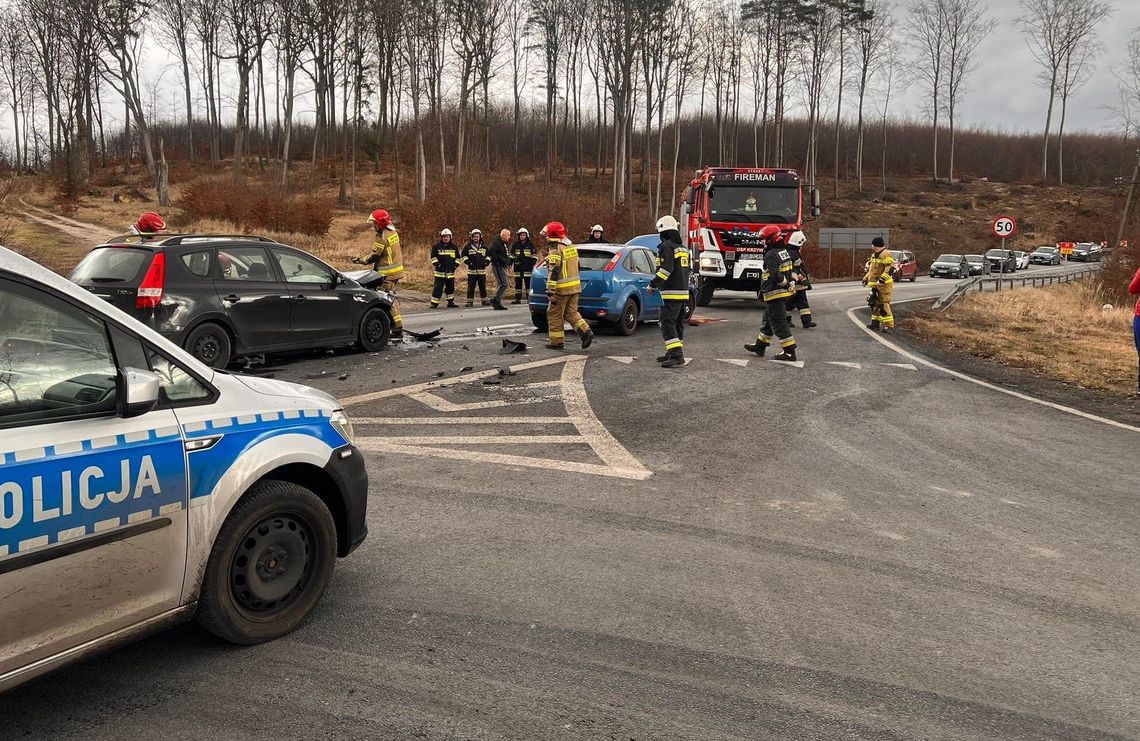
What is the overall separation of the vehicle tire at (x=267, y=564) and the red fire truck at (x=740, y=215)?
652 inches

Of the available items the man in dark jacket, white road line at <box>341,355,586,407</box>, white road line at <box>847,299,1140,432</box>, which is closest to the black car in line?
white road line at <box>847,299,1140,432</box>

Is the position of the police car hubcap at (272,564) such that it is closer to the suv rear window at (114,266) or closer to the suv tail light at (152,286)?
the suv tail light at (152,286)

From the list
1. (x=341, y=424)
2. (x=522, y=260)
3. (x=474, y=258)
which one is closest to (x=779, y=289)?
(x=341, y=424)

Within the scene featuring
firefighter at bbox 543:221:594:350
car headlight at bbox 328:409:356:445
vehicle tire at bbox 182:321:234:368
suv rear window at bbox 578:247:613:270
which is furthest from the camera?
suv rear window at bbox 578:247:613:270

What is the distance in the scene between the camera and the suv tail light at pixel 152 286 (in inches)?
352

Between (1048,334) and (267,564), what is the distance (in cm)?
1791

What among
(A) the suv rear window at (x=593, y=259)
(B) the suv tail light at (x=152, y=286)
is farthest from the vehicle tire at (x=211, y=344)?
(A) the suv rear window at (x=593, y=259)

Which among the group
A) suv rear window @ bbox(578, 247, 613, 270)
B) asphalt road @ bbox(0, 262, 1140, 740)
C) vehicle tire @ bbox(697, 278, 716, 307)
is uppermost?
suv rear window @ bbox(578, 247, 613, 270)

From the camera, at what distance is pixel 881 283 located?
54.5ft

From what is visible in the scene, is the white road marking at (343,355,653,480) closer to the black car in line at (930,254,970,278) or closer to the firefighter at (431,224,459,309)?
the firefighter at (431,224,459,309)

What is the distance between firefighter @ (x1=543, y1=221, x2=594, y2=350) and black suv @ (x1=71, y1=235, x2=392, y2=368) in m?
2.78

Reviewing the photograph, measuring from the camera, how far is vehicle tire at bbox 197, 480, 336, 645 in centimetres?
327

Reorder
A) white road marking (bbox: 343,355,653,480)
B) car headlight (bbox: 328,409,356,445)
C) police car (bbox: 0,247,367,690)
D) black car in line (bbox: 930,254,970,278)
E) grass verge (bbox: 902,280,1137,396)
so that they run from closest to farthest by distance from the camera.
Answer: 1. police car (bbox: 0,247,367,690)
2. car headlight (bbox: 328,409,356,445)
3. white road marking (bbox: 343,355,653,480)
4. grass verge (bbox: 902,280,1137,396)
5. black car in line (bbox: 930,254,970,278)

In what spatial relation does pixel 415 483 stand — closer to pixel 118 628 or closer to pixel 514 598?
pixel 514 598
